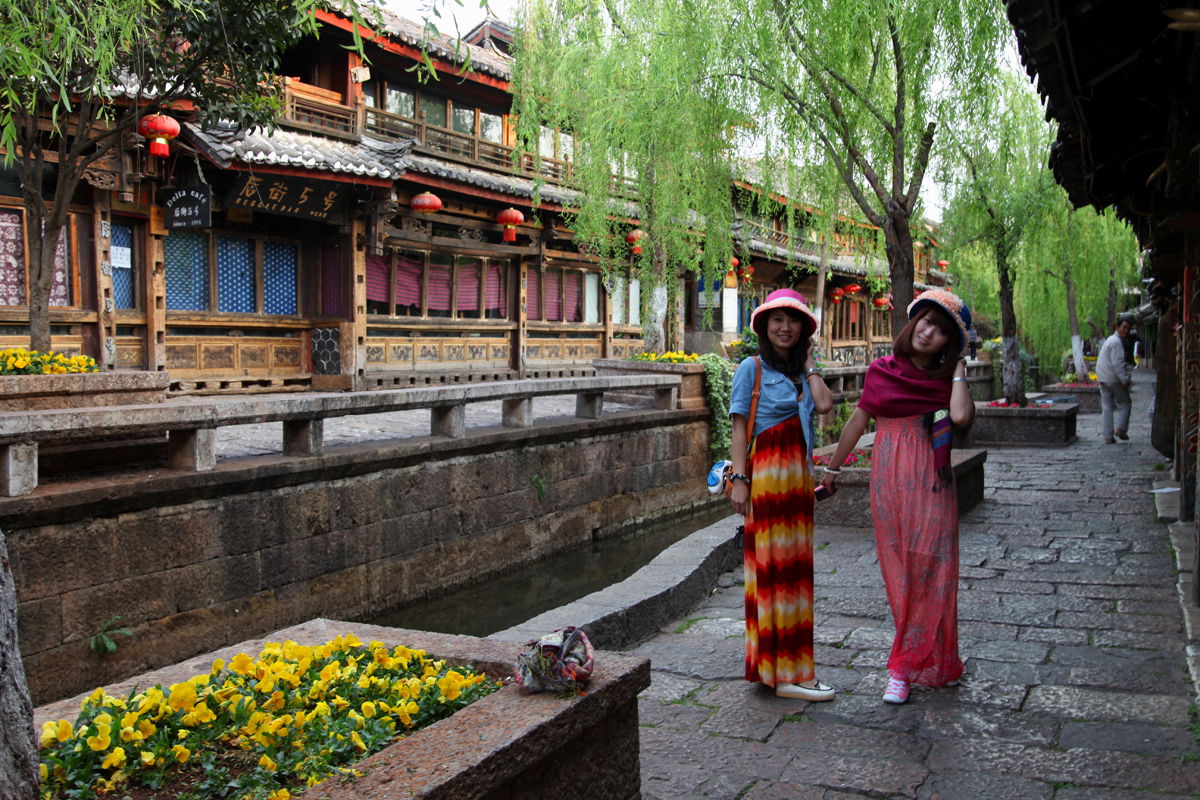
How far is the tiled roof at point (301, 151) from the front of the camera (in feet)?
38.7

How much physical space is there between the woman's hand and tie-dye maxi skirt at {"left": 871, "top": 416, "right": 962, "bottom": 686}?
546 millimetres

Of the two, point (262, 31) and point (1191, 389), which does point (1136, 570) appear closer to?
point (1191, 389)

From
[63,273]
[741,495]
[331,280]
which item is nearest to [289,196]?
[331,280]

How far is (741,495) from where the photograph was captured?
3.99 metres

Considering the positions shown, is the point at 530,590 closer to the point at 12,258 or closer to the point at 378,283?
the point at 12,258

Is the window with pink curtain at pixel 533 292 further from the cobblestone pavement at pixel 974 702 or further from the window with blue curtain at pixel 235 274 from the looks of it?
the cobblestone pavement at pixel 974 702

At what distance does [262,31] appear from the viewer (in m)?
8.04

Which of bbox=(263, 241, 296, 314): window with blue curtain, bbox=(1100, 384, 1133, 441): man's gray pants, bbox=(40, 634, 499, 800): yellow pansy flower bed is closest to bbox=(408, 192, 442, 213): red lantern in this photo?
bbox=(263, 241, 296, 314): window with blue curtain

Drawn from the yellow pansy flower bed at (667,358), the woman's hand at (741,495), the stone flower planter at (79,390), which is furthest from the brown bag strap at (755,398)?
the yellow pansy flower bed at (667,358)

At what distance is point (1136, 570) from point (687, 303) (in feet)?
63.0

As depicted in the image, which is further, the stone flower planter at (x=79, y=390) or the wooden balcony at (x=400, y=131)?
the wooden balcony at (x=400, y=131)

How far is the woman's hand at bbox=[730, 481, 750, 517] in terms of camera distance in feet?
13.1

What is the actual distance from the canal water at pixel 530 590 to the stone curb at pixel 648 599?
2.00m

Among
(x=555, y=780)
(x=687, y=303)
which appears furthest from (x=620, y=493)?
(x=687, y=303)
